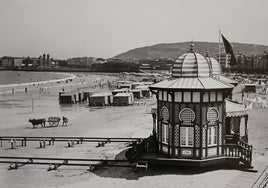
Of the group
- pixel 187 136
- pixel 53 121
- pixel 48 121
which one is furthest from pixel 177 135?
pixel 48 121

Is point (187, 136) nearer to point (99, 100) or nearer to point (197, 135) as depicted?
point (197, 135)

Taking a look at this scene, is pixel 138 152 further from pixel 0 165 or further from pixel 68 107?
pixel 68 107

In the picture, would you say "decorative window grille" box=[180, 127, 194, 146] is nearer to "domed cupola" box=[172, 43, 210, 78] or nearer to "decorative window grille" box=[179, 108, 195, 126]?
"decorative window grille" box=[179, 108, 195, 126]

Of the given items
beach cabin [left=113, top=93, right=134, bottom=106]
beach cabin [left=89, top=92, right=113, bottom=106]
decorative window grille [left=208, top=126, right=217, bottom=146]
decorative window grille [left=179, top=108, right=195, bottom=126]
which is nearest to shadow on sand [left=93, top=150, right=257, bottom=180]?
decorative window grille [left=208, top=126, right=217, bottom=146]

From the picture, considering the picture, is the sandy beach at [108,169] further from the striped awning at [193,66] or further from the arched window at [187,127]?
the striped awning at [193,66]

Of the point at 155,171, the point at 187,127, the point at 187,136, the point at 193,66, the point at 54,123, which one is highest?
the point at 193,66

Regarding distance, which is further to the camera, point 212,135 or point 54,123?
point 54,123

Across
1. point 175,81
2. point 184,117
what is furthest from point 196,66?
point 184,117
